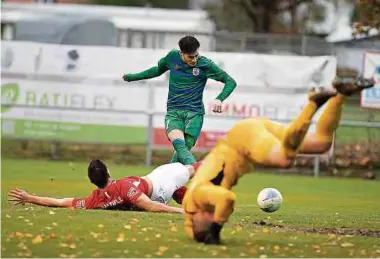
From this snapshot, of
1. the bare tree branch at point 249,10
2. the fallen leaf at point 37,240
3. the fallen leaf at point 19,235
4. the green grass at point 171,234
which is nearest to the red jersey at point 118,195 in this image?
the green grass at point 171,234

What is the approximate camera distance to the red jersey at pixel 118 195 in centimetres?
1420

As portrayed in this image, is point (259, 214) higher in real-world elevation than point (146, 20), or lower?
lower

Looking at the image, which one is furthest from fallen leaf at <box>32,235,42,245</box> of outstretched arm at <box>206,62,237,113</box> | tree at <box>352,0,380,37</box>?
tree at <box>352,0,380,37</box>

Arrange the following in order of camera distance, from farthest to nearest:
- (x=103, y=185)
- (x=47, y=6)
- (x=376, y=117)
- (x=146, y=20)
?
(x=47, y=6) < (x=146, y=20) < (x=376, y=117) < (x=103, y=185)

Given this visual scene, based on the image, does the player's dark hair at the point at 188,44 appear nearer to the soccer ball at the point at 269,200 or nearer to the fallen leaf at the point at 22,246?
the soccer ball at the point at 269,200

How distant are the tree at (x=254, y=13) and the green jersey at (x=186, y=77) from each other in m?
31.3

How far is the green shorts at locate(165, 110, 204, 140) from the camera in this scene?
16328mm

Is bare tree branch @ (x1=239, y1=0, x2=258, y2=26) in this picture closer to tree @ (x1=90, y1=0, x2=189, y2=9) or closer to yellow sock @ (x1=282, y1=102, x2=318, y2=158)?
tree @ (x1=90, y1=0, x2=189, y2=9)

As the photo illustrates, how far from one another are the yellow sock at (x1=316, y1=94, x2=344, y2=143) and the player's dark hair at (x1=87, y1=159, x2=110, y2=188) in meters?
3.37

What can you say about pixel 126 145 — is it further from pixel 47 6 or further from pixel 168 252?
pixel 47 6

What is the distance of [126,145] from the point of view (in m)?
28.3

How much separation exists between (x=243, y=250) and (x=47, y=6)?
130 ft

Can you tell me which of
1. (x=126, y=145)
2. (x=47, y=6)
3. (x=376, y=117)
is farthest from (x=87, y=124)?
(x=47, y=6)

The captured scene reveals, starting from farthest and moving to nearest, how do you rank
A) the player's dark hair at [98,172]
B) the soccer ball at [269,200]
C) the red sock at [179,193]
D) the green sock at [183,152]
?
the green sock at [183,152] → the red sock at [179,193] → the soccer ball at [269,200] → the player's dark hair at [98,172]
